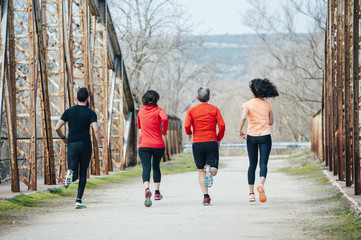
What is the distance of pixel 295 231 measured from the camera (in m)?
7.11

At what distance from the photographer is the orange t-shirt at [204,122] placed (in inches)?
401

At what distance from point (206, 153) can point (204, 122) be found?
0.47 metres

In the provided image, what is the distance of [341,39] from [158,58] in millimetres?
22485

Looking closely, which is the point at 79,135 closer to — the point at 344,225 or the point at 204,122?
the point at 204,122

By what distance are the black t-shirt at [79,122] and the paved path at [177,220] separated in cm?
107

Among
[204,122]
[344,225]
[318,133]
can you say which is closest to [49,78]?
[204,122]

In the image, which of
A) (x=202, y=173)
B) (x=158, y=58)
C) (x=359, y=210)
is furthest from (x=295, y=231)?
(x=158, y=58)

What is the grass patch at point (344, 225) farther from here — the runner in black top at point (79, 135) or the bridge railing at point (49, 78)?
the bridge railing at point (49, 78)

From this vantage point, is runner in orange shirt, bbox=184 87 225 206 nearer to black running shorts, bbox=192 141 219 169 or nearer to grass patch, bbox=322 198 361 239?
black running shorts, bbox=192 141 219 169

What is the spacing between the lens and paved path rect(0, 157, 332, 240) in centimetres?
689

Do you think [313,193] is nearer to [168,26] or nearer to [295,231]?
[295,231]

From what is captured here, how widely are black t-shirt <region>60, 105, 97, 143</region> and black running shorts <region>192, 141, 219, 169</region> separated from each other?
1611mm

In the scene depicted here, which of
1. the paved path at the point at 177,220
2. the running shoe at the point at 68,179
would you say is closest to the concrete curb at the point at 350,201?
the paved path at the point at 177,220

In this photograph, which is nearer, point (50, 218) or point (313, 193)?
point (50, 218)
